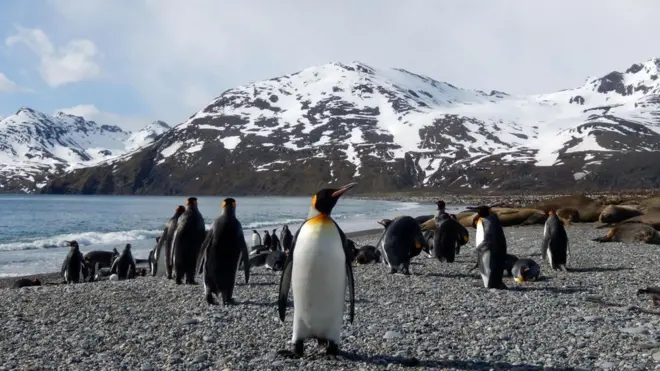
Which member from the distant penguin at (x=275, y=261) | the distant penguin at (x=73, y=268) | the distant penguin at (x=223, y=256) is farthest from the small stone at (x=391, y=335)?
the distant penguin at (x=73, y=268)

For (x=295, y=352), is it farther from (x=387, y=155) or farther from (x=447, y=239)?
(x=387, y=155)

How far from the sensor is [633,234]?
1792 cm

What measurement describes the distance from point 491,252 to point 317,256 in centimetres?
497

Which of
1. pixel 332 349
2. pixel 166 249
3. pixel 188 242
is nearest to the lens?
pixel 332 349

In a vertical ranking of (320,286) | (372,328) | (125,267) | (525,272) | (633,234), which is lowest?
(125,267)

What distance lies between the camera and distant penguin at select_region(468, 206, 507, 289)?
10127 mm

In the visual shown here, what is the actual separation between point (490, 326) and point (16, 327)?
5.88 meters

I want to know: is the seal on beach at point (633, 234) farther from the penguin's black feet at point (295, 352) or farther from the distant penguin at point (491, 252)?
the penguin's black feet at point (295, 352)

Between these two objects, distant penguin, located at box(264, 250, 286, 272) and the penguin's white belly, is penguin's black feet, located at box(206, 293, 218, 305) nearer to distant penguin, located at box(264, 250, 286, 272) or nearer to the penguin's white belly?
the penguin's white belly

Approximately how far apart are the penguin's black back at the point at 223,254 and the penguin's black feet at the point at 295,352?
11.0 ft

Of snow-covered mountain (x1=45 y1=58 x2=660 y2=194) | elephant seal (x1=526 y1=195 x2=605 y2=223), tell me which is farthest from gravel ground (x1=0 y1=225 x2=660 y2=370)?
snow-covered mountain (x1=45 y1=58 x2=660 y2=194)

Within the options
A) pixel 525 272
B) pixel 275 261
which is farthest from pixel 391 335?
pixel 275 261

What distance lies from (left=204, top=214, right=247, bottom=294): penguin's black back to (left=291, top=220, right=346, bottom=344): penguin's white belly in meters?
3.38

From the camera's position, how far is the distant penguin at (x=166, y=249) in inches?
523
